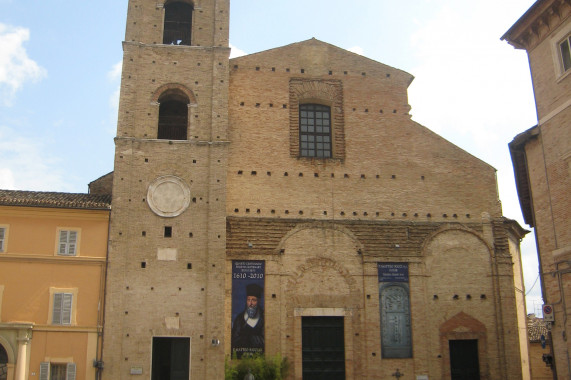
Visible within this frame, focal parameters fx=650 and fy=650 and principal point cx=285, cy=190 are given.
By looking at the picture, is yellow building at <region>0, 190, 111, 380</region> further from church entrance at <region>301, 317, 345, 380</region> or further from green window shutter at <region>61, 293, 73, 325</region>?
church entrance at <region>301, 317, 345, 380</region>

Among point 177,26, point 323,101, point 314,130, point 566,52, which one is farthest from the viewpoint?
point 177,26

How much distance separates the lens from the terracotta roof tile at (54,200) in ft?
58.2

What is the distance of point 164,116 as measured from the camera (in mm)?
20781

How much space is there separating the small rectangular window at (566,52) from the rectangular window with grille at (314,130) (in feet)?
26.4

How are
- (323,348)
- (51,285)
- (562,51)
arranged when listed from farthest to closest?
(323,348), (51,285), (562,51)

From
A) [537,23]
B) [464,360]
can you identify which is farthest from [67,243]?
[537,23]

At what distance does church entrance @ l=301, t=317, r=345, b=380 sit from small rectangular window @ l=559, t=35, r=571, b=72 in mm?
9144

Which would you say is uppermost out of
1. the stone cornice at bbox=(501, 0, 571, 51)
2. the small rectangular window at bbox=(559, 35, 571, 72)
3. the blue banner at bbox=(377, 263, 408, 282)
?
the stone cornice at bbox=(501, 0, 571, 51)

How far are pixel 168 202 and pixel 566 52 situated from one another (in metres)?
11.1

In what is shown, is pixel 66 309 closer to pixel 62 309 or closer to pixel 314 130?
pixel 62 309

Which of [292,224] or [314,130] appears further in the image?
[314,130]

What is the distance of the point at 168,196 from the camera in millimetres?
18812

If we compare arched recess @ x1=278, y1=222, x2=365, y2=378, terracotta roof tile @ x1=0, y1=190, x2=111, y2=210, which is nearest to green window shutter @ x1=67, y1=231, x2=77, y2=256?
terracotta roof tile @ x1=0, y1=190, x2=111, y2=210

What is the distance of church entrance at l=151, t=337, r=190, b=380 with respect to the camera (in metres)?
17.4
